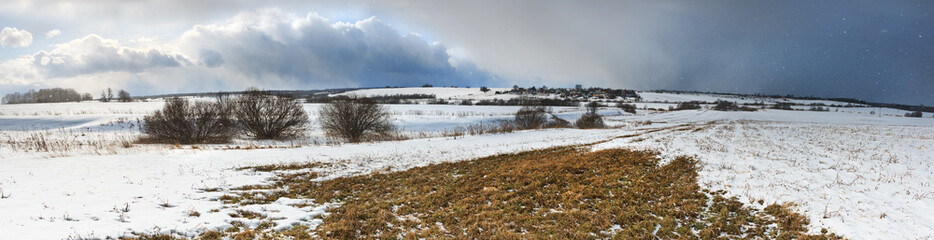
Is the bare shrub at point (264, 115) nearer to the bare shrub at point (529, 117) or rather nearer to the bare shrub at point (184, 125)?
the bare shrub at point (184, 125)

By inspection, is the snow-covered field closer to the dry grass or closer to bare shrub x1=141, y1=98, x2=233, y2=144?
the dry grass

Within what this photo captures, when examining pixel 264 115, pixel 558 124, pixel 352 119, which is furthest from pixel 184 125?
pixel 558 124

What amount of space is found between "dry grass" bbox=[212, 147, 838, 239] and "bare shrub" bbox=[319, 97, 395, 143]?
85.3ft

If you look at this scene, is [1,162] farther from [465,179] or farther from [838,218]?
[838,218]

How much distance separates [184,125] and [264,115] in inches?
280

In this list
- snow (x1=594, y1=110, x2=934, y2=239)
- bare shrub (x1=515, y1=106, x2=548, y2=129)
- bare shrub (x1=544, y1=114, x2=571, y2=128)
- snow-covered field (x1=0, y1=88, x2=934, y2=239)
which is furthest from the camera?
bare shrub (x1=515, y1=106, x2=548, y2=129)

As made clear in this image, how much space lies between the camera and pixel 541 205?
916cm

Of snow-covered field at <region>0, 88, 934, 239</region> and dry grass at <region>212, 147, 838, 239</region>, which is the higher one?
snow-covered field at <region>0, 88, 934, 239</region>

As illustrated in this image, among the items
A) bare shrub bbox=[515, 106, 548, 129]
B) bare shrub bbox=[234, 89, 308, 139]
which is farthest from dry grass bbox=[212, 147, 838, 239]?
bare shrub bbox=[515, 106, 548, 129]

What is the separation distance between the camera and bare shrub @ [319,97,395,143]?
129 ft

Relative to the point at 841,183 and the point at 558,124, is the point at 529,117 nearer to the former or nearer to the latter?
the point at 558,124

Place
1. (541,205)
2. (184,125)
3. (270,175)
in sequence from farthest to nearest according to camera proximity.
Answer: (184,125) → (270,175) → (541,205)

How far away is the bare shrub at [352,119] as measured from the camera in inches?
1548

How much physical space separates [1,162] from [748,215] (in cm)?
2511
